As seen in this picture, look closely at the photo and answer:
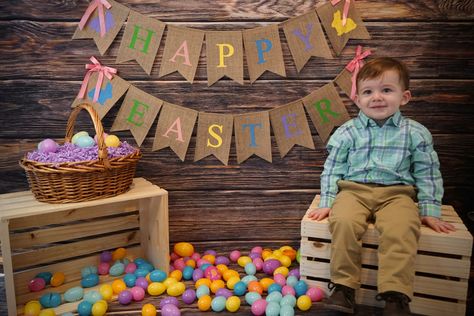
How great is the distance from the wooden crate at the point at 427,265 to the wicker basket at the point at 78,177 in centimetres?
78

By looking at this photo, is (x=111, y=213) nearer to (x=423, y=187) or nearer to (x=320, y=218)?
(x=320, y=218)

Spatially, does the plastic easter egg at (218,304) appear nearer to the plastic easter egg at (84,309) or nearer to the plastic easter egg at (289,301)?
the plastic easter egg at (289,301)

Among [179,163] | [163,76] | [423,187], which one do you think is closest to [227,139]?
[179,163]

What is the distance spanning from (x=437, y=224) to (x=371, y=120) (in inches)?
18.7

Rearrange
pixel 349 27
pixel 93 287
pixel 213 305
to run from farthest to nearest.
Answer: pixel 349 27 < pixel 93 287 < pixel 213 305

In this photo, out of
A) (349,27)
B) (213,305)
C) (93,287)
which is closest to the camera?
(213,305)

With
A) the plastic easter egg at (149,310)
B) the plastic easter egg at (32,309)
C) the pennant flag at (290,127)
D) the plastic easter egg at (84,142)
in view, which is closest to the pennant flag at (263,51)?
the pennant flag at (290,127)

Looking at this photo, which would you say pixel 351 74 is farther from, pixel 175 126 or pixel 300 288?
pixel 300 288

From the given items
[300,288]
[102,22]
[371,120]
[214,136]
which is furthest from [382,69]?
[102,22]

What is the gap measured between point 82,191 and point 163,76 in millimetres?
672

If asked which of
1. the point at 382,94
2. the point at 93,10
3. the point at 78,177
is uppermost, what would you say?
the point at 93,10

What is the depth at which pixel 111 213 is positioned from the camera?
2105mm

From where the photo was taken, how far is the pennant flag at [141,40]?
2021mm

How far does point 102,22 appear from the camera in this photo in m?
2.01
